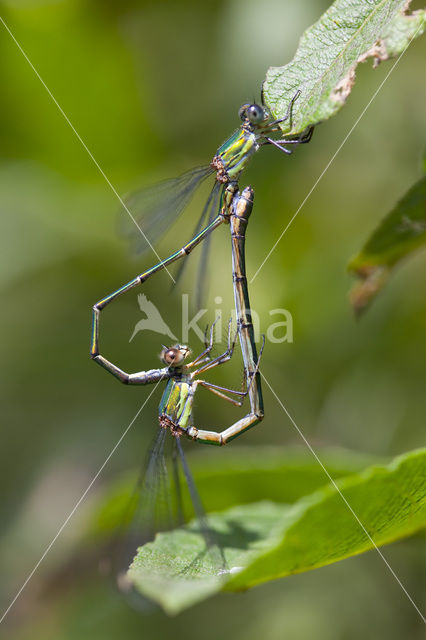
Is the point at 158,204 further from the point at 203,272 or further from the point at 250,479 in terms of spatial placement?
the point at 250,479

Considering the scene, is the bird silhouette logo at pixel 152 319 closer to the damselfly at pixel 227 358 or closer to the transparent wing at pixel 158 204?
the transparent wing at pixel 158 204

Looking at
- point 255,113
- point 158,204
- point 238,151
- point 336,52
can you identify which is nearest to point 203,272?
point 158,204

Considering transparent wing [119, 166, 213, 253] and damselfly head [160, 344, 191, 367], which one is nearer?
damselfly head [160, 344, 191, 367]

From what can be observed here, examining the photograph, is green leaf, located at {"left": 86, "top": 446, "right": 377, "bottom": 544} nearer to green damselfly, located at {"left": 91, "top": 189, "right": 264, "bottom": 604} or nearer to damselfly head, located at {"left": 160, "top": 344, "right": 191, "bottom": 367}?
green damselfly, located at {"left": 91, "top": 189, "right": 264, "bottom": 604}

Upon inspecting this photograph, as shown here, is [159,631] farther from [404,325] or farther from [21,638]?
[404,325]

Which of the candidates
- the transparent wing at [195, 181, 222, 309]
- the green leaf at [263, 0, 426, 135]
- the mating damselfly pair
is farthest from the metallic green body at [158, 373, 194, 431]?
the green leaf at [263, 0, 426, 135]

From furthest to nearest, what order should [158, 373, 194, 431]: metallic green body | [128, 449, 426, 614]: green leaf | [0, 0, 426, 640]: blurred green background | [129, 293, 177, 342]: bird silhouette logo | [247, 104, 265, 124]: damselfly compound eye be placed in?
[129, 293, 177, 342]: bird silhouette logo
[0, 0, 426, 640]: blurred green background
[158, 373, 194, 431]: metallic green body
[247, 104, 265, 124]: damselfly compound eye
[128, 449, 426, 614]: green leaf

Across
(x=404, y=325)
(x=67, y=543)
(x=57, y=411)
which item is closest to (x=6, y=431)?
(x=57, y=411)
